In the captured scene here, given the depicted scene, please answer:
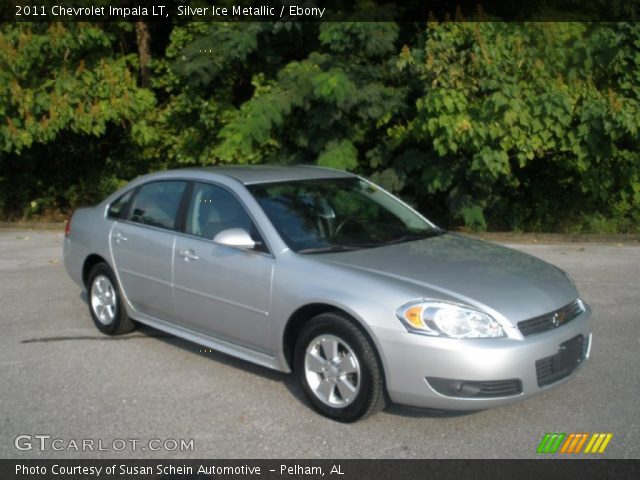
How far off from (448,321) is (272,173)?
7.40ft

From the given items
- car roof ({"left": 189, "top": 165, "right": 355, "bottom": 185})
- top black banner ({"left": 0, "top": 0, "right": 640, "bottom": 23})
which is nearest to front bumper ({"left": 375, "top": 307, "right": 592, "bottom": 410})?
car roof ({"left": 189, "top": 165, "right": 355, "bottom": 185})

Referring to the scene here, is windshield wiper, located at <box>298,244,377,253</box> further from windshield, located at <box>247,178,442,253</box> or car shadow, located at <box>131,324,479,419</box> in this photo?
car shadow, located at <box>131,324,479,419</box>

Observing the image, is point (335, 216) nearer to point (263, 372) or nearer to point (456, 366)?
point (263, 372)

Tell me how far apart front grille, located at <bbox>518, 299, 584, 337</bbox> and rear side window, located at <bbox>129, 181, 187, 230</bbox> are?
2.86 meters

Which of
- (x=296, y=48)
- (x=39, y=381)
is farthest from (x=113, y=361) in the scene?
(x=296, y=48)

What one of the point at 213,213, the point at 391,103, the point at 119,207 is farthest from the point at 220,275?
the point at 391,103

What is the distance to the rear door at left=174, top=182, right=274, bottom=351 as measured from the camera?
17.6 feet

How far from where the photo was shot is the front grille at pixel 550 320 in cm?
466


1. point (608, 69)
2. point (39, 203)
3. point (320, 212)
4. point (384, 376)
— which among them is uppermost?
point (608, 69)

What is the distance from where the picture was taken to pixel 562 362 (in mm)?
4840

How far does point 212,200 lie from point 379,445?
7.80ft

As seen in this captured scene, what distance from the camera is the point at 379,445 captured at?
4582mm

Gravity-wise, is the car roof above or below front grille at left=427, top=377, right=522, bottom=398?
above

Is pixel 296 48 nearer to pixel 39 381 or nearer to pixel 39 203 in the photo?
pixel 39 203
